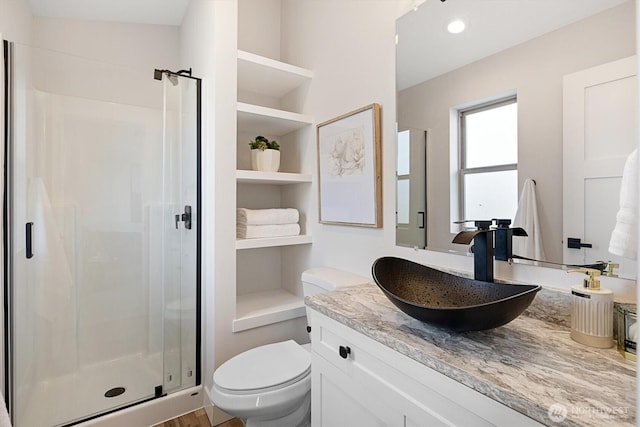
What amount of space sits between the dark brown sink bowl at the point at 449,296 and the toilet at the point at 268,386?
478 millimetres

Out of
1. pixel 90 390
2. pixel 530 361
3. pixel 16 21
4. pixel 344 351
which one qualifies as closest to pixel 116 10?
pixel 16 21

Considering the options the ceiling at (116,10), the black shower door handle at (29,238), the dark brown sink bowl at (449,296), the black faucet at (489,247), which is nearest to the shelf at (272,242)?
the dark brown sink bowl at (449,296)

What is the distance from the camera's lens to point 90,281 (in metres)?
2.07

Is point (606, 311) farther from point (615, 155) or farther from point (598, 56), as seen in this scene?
point (598, 56)

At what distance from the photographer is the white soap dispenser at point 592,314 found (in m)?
0.78

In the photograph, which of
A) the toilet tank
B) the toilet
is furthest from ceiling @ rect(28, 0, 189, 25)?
the toilet

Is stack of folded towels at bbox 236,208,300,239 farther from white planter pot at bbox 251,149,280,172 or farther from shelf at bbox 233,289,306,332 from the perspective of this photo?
shelf at bbox 233,289,306,332

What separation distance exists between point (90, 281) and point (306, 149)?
168 cm

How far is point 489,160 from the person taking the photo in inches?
45.9

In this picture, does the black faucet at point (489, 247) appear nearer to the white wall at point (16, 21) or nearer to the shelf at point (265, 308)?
the shelf at point (265, 308)

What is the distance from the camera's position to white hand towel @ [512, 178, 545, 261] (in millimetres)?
1037

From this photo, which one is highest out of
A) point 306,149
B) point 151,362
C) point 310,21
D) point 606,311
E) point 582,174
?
point 310,21

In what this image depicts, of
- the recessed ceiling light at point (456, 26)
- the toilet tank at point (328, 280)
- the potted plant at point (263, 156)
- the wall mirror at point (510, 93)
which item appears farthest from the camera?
the potted plant at point (263, 156)

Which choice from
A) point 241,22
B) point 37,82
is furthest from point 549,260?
point 37,82
